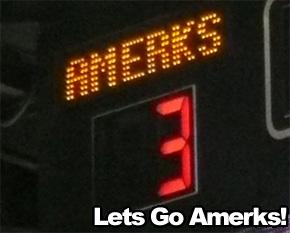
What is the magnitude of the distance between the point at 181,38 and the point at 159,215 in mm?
446

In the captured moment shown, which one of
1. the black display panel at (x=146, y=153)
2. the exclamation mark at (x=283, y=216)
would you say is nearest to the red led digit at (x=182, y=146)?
the black display panel at (x=146, y=153)

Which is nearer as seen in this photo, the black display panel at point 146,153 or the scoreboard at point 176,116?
the scoreboard at point 176,116

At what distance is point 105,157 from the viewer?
399 centimetres

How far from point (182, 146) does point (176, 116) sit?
0.26 feet

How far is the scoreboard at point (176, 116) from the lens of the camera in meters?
3.72

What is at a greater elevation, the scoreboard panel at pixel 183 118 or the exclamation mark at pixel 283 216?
the scoreboard panel at pixel 183 118

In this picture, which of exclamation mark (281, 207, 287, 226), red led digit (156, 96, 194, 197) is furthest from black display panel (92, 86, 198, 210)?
exclamation mark (281, 207, 287, 226)

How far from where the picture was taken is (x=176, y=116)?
12.6 feet

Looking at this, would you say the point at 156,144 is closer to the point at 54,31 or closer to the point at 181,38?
the point at 181,38

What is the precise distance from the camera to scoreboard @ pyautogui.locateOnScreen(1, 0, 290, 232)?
372 centimetres

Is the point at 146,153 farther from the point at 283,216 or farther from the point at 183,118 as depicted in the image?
the point at 283,216

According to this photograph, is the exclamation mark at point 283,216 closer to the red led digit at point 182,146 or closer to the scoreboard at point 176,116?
the scoreboard at point 176,116

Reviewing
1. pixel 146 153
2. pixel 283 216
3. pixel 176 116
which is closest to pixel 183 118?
pixel 176 116

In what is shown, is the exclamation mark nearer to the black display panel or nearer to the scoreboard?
the scoreboard
